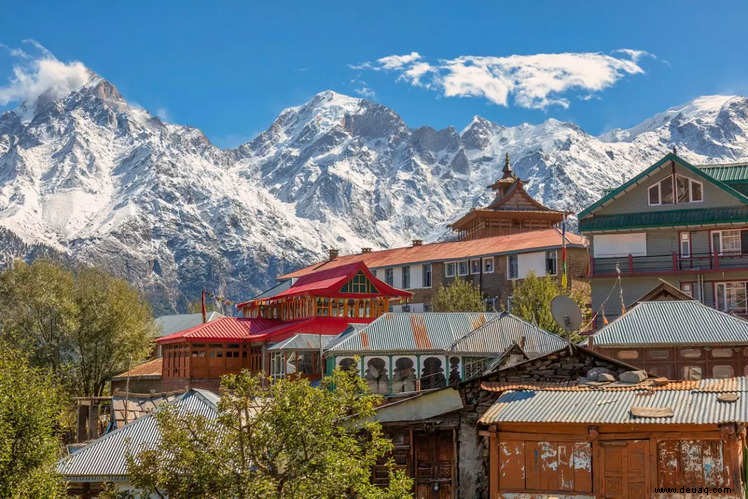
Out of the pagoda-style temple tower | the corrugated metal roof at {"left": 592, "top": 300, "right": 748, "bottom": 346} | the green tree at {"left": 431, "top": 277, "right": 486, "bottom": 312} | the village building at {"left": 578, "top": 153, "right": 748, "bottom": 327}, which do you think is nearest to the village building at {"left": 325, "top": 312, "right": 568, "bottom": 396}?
the corrugated metal roof at {"left": 592, "top": 300, "right": 748, "bottom": 346}

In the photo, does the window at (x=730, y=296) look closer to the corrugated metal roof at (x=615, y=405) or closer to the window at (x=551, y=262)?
the window at (x=551, y=262)

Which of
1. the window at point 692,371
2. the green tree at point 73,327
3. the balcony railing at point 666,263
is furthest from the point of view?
the green tree at point 73,327

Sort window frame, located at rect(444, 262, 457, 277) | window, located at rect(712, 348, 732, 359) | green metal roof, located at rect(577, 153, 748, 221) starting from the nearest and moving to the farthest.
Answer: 1. window, located at rect(712, 348, 732, 359)
2. green metal roof, located at rect(577, 153, 748, 221)
3. window frame, located at rect(444, 262, 457, 277)

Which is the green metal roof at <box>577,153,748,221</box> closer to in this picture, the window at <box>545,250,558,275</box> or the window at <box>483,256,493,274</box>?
the window at <box>545,250,558,275</box>

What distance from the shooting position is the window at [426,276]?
84875mm

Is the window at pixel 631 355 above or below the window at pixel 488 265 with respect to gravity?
below

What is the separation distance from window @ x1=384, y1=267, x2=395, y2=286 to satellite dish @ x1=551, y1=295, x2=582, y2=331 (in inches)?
2123

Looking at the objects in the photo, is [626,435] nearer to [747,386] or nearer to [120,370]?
[747,386]

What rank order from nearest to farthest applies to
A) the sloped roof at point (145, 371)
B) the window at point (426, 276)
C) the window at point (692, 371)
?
the window at point (692, 371) < the sloped roof at point (145, 371) < the window at point (426, 276)

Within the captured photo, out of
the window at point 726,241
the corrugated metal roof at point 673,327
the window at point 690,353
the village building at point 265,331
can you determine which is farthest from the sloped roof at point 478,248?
the window at point 690,353

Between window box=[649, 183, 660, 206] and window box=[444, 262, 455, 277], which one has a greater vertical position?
window box=[649, 183, 660, 206]

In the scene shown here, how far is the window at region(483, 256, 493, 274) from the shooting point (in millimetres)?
79312

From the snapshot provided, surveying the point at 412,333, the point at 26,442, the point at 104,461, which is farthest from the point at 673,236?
the point at 26,442

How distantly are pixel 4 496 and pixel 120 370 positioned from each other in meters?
39.6
